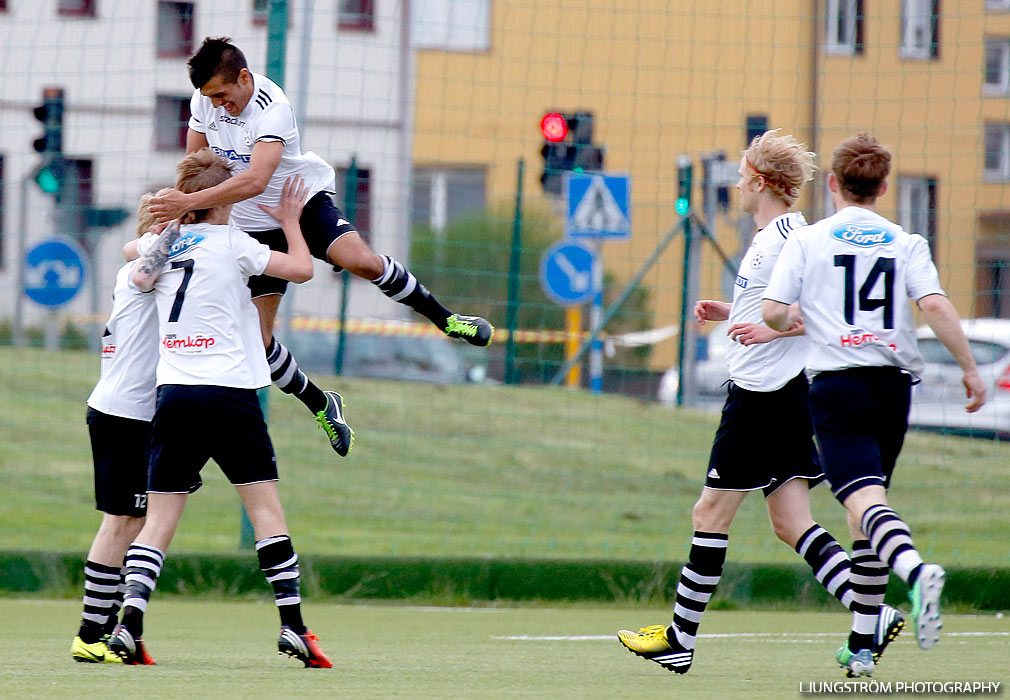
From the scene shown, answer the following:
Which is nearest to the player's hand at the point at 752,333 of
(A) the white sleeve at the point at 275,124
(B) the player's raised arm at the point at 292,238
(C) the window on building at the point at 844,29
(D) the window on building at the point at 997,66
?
(B) the player's raised arm at the point at 292,238

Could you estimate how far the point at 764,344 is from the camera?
5762mm

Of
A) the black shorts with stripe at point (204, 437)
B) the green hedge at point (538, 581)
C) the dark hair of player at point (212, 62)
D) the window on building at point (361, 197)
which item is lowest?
the green hedge at point (538, 581)

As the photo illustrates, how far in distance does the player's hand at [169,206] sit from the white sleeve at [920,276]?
2623 millimetres

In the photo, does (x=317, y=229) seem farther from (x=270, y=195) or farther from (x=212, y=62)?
(x=212, y=62)

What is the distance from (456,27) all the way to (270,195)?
379cm

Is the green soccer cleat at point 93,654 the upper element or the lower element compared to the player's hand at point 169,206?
lower

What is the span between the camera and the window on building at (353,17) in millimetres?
9625

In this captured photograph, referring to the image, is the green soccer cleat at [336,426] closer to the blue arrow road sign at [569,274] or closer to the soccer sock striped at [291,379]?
the soccer sock striped at [291,379]

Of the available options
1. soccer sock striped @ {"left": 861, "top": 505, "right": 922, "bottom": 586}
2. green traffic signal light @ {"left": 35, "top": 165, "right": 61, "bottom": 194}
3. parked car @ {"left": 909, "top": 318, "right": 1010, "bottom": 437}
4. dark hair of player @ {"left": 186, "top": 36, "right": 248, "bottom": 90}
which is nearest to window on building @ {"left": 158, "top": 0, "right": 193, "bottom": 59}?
green traffic signal light @ {"left": 35, "top": 165, "right": 61, "bottom": 194}

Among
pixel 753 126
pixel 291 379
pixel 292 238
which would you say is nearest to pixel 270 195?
pixel 292 238

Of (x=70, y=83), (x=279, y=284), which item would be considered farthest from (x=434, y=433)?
(x=279, y=284)

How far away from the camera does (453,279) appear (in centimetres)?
1238

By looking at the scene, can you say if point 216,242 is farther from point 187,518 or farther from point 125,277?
point 187,518

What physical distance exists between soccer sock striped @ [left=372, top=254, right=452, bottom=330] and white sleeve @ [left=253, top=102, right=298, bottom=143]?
745mm
